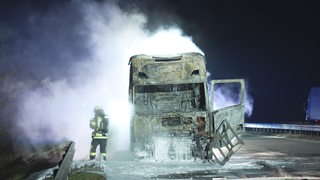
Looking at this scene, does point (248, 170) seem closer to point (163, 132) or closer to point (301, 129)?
point (163, 132)

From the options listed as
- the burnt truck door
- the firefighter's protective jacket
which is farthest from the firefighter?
the burnt truck door

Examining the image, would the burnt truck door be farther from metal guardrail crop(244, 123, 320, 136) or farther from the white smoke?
metal guardrail crop(244, 123, 320, 136)

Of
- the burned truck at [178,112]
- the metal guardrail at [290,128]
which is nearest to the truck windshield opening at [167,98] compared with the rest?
the burned truck at [178,112]

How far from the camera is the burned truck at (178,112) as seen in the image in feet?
40.2

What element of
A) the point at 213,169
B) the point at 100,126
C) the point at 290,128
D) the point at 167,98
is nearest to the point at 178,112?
the point at 167,98

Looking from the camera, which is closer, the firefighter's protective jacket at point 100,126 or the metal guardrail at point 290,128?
the firefighter's protective jacket at point 100,126

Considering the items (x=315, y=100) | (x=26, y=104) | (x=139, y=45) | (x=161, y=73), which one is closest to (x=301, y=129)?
(x=315, y=100)

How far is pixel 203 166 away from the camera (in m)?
11.4

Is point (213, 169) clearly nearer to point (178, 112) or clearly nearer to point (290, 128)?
point (178, 112)

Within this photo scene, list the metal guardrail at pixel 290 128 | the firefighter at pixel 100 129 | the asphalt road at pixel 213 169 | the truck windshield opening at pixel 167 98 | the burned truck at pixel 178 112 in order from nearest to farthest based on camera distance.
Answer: the asphalt road at pixel 213 169, the burned truck at pixel 178 112, the firefighter at pixel 100 129, the truck windshield opening at pixel 167 98, the metal guardrail at pixel 290 128

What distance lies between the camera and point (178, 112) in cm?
1272

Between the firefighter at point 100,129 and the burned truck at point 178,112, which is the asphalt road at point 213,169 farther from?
the firefighter at point 100,129

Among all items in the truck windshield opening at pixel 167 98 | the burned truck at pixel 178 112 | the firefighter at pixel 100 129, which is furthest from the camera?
the truck windshield opening at pixel 167 98

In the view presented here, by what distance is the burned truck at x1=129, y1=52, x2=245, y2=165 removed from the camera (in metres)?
12.2
